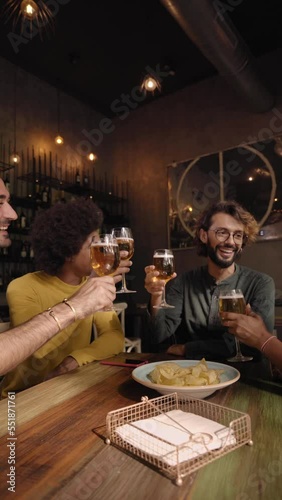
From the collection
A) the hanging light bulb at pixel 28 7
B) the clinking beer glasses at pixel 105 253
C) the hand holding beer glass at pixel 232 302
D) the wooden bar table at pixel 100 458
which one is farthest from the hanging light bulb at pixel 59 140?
the wooden bar table at pixel 100 458

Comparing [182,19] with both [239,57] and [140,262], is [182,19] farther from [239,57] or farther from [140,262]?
[140,262]

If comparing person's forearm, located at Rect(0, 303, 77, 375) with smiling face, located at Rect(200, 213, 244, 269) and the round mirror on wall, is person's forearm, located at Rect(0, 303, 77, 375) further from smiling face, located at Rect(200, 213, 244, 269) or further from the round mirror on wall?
the round mirror on wall

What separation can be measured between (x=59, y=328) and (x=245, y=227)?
1.42 m

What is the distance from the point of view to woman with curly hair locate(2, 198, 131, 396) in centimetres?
140

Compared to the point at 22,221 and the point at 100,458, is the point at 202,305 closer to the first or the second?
the point at 100,458

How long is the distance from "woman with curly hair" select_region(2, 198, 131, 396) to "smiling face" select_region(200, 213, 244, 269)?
2.11ft

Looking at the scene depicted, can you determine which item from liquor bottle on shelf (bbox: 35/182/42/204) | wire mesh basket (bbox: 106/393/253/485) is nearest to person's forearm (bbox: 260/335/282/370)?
wire mesh basket (bbox: 106/393/253/485)

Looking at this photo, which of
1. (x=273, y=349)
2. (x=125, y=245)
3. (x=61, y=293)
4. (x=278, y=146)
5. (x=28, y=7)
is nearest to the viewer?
(x=273, y=349)

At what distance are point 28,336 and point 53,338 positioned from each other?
2.14ft

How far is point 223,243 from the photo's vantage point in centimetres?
192

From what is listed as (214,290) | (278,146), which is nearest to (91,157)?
(278,146)

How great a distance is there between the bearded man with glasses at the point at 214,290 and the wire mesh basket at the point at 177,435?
802 millimetres

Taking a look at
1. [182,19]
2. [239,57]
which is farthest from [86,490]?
[239,57]

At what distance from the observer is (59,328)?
961 millimetres
